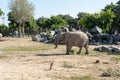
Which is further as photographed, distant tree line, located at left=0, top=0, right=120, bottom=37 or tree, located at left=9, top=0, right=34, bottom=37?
tree, located at left=9, top=0, right=34, bottom=37

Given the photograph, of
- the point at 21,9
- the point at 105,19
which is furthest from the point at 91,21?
the point at 21,9

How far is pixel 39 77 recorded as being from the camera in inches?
456

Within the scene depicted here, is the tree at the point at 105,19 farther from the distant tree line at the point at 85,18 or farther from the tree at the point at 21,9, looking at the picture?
the tree at the point at 21,9

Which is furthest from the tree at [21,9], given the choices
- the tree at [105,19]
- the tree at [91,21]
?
the tree at [105,19]

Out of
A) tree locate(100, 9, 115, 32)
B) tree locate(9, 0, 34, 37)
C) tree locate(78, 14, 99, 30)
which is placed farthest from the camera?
tree locate(9, 0, 34, 37)

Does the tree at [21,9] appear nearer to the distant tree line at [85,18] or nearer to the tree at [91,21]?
the distant tree line at [85,18]

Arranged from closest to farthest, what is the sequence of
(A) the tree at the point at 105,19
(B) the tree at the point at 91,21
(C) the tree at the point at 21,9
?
1. (A) the tree at the point at 105,19
2. (B) the tree at the point at 91,21
3. (C) the tree at the point at 21,9

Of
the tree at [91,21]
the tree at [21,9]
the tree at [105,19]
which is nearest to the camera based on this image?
the tree at [105,19]

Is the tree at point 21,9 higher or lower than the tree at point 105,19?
higher

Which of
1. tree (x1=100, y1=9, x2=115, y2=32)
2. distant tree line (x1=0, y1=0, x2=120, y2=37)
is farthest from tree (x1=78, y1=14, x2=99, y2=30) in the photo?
tree (x1=100, y1=9, x2=115, y2=32)

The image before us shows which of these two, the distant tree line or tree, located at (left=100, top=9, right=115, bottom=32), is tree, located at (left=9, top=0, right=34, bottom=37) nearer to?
the distant tree line

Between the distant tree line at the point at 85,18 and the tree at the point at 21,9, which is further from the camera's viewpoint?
the tree at the point at 21,9

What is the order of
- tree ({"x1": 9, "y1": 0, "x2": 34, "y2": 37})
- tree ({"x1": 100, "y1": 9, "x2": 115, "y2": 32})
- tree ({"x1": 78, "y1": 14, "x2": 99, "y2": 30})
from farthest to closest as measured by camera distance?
tree ({"x1": 9, "y1": 0, "x2": 34, "y2": 37}) < tree ({"x1": 78, "y1": 14, "x2": 99, "y2": 30}) < tree ({"x1": 100, "y1": 9, "x2": 115, "y2": 32})

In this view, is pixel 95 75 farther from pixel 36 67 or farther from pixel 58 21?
pixel 58 21
